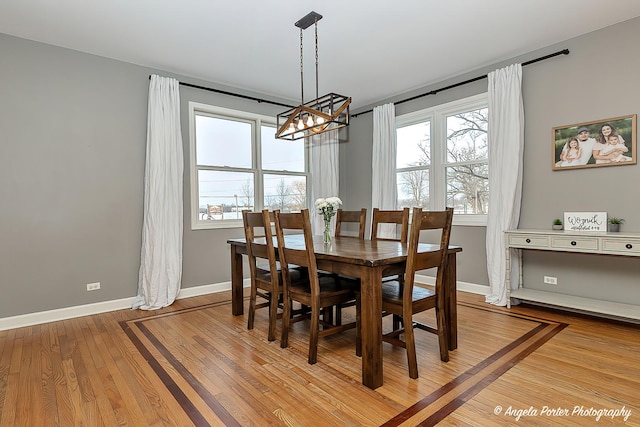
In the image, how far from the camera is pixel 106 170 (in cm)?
374

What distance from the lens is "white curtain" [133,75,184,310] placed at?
12.6ft

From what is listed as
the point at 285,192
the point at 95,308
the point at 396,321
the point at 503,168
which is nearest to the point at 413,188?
the point at 503,168

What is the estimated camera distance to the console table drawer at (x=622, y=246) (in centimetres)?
281

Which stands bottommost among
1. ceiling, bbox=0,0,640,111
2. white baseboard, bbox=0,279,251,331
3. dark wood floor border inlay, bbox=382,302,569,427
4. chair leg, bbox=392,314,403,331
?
dark wood floor border inlay, bbox=382,302,569,427

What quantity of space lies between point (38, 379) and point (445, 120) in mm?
4841

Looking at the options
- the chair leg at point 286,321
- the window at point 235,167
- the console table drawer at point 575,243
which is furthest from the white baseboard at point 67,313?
the console table drawer at point 575,243

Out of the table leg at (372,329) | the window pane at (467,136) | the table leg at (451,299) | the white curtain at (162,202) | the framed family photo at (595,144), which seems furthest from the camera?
the window pane at (467,136)

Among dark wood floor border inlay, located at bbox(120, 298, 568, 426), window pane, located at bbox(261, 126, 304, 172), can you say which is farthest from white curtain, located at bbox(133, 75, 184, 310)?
window pane, located at bbox(261, 126, 304, 172)

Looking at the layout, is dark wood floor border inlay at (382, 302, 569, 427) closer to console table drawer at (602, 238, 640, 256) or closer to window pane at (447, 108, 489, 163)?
console table drawer at (602, 238, 640, 256)

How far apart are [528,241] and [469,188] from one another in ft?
3.69

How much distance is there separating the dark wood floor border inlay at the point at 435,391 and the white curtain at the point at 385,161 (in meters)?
2.42

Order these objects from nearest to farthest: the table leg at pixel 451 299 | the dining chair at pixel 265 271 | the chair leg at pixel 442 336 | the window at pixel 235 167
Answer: the chair leg at pixel 442 336 → the table leg at pixel 451 299 → the dining chair at pixel 265 271 → the window at pixel 235 167

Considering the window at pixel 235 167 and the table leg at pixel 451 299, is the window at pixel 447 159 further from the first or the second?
the table leg at pixel 451 299

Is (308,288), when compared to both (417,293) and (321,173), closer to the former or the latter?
(417,293)
